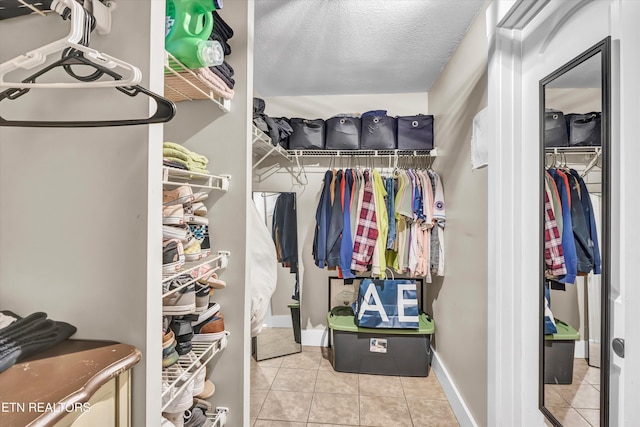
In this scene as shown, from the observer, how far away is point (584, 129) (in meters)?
1.06

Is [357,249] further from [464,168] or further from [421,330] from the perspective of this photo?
[464,168]

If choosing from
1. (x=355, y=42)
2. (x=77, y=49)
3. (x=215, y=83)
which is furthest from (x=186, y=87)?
(x=355, y=42)

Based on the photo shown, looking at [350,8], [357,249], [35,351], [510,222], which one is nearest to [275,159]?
[357,249]

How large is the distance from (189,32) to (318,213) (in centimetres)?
174

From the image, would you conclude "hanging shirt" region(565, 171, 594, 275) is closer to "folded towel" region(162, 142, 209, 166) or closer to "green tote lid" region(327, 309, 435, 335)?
"folded towel" region(162, 142, 209, 166)

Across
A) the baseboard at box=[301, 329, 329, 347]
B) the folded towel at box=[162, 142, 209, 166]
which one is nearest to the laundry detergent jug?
the folded towel at box=[162, 142, 209, 166]

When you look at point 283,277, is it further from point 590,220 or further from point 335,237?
point 590,220

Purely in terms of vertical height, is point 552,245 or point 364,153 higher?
point 364,153

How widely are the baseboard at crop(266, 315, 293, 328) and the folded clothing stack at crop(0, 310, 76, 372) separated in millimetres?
2321

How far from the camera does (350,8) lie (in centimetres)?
175

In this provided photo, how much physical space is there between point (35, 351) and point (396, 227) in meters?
2.24

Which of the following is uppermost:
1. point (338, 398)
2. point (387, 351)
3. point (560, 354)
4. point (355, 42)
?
point (355, 42)

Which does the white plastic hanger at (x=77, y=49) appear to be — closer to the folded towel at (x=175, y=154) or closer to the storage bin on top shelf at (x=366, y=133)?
the folded towel at (x=175, y=154)

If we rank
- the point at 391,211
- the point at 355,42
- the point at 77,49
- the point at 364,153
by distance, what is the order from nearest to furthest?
the point at 77,49
the point at 355,42
the point at 391,211
the point at 364,153
